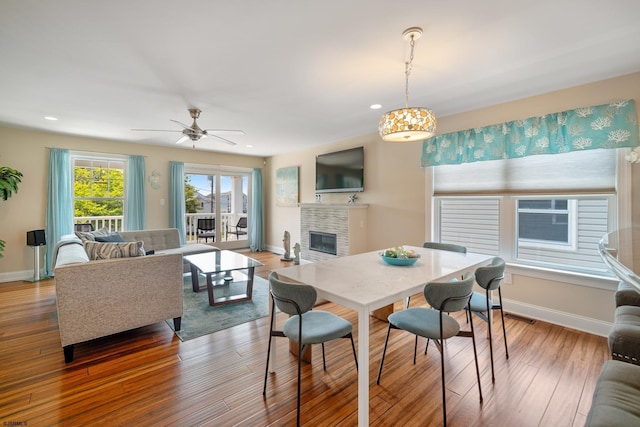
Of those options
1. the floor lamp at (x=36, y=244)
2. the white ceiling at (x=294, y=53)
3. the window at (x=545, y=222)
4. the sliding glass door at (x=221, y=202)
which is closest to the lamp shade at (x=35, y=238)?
the floor lamp at (x=36, y=244)

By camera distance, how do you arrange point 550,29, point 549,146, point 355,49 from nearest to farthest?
point 550,29 < point 355,49 < point 549,146

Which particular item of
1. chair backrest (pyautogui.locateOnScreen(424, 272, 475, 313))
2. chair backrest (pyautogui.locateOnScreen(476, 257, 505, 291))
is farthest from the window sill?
chair backrest (pyautogui.locateOnScreen(424, 272, 475, 313))

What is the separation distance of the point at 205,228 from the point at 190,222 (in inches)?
14.6

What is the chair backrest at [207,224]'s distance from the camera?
6.57m

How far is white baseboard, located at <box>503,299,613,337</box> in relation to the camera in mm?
2652

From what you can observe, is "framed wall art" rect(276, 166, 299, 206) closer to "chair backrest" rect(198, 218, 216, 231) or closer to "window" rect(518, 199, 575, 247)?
"chair backrest" rect(198, 218, 216, 231)

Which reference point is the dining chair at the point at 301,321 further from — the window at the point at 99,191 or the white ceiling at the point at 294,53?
the window at the point at 99,191

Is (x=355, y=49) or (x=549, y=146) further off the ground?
(x=355, y=49)

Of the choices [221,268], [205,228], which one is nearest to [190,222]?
[205,228]

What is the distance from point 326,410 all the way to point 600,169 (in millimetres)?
3414

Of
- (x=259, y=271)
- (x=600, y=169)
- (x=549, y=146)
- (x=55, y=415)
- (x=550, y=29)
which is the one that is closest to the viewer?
(x=55, y=415)

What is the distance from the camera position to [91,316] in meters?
2.28

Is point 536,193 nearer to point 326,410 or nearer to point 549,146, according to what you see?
point 549,146

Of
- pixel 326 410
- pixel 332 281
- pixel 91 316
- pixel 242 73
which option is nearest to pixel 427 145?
pixel 242 73
